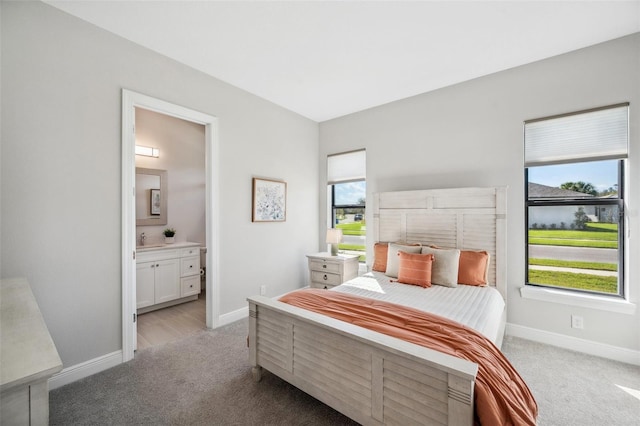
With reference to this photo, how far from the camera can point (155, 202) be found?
4.03 meters

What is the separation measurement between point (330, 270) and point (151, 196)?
113 inches

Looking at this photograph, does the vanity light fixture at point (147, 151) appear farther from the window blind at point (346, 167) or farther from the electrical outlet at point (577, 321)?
the electrical outlet at point (577, 321)

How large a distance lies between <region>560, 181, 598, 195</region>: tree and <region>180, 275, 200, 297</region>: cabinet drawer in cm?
468

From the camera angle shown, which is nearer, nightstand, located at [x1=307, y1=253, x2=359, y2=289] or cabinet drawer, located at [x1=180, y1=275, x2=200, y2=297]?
nightstand, located at [x1=307, y1=253, x2=359, y2=289]

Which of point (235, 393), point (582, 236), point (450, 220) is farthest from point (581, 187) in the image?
point (235, 393)

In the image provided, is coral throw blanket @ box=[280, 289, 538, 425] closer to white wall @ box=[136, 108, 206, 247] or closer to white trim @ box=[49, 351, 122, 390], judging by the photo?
white trim @ box=[49, 351, 122, 390]

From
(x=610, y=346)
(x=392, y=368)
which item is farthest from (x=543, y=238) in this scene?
(x=392, y=368)

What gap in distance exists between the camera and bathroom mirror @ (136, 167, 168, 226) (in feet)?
12.7

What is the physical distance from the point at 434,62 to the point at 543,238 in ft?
7.13

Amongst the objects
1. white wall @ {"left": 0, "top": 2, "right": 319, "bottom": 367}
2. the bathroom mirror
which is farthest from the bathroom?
white wall @ {"left": 0, "top": 2, "right": 319, "bottom": 367}

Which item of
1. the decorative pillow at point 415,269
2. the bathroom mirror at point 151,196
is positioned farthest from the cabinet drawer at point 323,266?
the bathroom mirror at point 151,196

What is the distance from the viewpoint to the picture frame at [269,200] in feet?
11.5

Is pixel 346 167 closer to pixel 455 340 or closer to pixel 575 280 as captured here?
pixel 575 280

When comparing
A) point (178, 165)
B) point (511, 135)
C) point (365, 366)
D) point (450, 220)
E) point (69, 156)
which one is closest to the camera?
point (365, 366)
